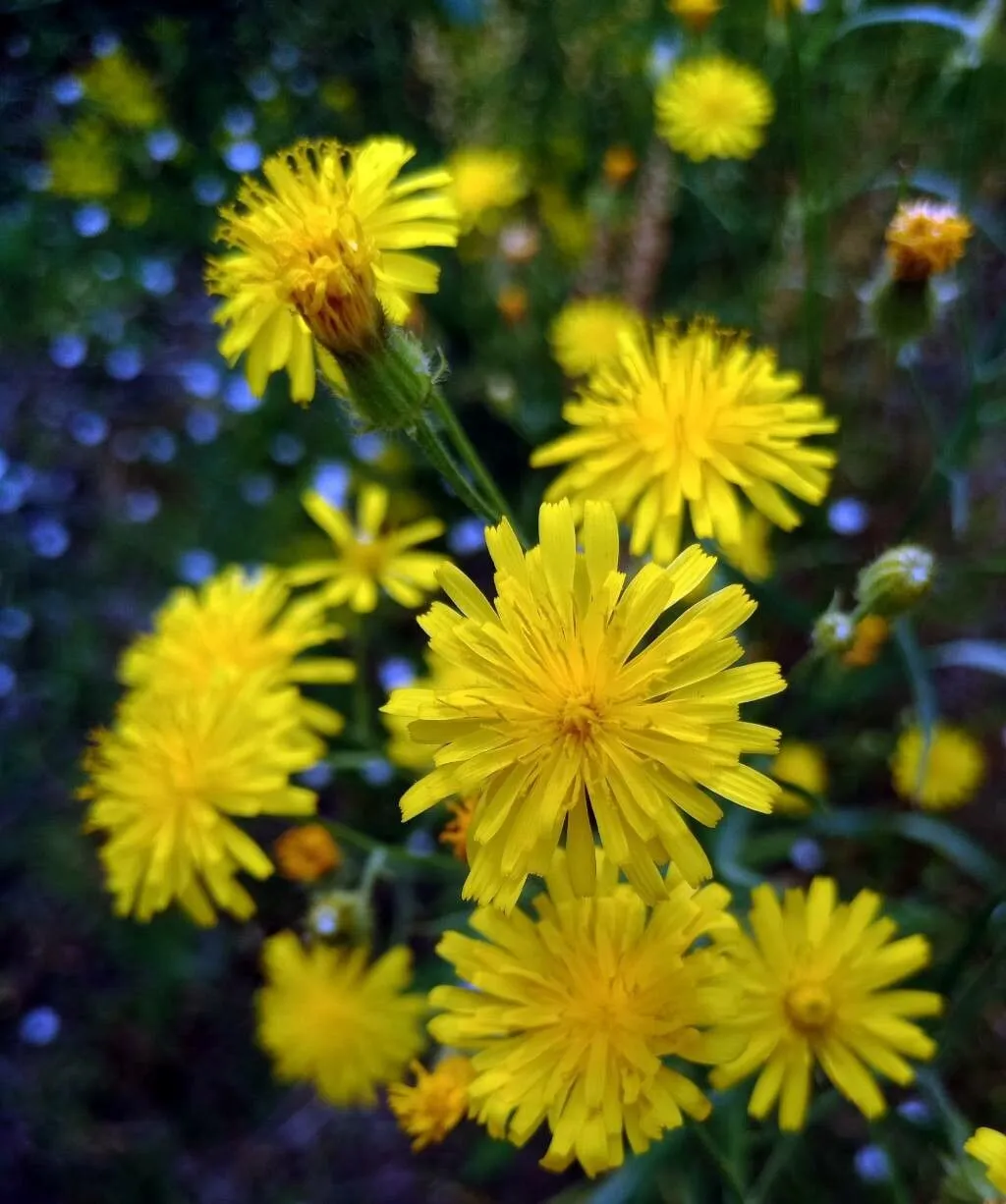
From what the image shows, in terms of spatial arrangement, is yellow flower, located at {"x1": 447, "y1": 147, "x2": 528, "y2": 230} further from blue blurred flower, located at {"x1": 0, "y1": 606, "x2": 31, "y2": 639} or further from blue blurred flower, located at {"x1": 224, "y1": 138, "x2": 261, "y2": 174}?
blue blurred flower, located at {"x1": 0, "y1": 606, "x2": 31, "y2": 639}

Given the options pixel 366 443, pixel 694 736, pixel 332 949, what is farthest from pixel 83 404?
pixel 694 736

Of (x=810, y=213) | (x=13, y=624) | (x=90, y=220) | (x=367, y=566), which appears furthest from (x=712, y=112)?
(x=13, y=624)

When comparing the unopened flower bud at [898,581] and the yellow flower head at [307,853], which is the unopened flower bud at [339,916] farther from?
the unopened flower bud at [898,581]

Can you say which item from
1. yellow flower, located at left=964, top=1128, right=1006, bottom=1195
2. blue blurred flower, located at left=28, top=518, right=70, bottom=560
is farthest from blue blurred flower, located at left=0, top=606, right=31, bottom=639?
yellow flower, located at left=964, top=1128, right=1006, bottom=1195

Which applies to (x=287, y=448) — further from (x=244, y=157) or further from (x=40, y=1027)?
(x=40, y=1027)

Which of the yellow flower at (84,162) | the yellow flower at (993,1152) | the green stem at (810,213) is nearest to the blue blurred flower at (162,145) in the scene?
the yellow flower at (84,162)
